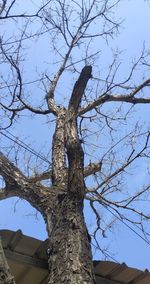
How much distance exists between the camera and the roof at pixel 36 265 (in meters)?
3.61

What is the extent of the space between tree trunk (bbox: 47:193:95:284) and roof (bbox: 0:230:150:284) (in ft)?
1.13

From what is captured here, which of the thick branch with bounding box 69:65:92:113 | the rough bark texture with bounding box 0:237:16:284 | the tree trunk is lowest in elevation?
the rough bark texture with bounding box 0:237:16:284

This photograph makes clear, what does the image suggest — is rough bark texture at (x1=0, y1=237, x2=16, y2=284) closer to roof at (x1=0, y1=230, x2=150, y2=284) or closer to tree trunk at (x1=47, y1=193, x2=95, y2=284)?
tree trunk at (x1=47, y1=193, x2=95, y2=284)

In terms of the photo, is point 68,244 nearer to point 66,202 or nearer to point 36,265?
point 66,202

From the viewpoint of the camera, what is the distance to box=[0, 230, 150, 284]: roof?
3.61 meters

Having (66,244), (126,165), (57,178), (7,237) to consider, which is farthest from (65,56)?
(66,244)

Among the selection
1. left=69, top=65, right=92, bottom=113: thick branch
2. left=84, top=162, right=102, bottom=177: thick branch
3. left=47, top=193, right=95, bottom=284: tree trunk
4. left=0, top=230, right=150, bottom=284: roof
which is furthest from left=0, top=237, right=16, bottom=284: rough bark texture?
left=84, top=162, right=102, bottom=177: thick branch

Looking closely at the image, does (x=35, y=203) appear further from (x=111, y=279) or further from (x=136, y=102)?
(x=136, y=102)

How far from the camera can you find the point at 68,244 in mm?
3000

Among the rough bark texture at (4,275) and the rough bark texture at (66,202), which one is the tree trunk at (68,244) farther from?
the rough bark texture at (4,275)

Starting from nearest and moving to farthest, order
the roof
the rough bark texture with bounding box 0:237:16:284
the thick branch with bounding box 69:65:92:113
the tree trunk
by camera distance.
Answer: the rough bark texture with bounding box 0:237:16:284 < the tree trunk < the roof < the thick branch with bounding box 69:65:92:113

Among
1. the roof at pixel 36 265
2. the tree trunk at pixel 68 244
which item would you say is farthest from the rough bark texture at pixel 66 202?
the roof at pixel 36 265

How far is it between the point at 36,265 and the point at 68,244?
92cm

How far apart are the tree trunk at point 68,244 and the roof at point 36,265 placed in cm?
34
